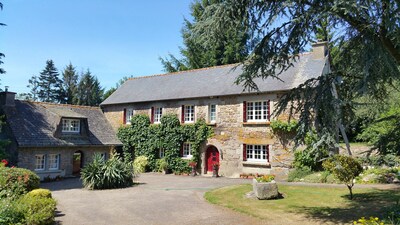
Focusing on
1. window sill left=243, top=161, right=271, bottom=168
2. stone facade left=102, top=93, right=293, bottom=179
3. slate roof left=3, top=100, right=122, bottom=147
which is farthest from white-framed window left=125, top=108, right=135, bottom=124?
window sill left=243, top=161, right=271, bottom=168

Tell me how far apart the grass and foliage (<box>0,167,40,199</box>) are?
265 inches

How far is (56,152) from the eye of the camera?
865 inches

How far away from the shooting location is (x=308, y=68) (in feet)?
66.7

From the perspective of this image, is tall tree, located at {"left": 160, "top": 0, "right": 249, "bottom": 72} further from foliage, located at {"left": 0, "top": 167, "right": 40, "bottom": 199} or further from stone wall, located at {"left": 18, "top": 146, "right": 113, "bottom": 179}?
foliage, located at {"left": 0, "top": 167, "right": 40, "bottom": 199}

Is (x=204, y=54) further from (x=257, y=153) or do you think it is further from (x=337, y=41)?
(x=337, y=41)

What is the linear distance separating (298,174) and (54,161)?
16.2 m

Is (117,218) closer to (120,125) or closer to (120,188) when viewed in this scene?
(120,188)

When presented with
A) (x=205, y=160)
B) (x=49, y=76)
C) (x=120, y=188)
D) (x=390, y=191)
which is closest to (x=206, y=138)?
(x=205, y=160)

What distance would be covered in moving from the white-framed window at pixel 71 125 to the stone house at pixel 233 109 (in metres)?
4.77

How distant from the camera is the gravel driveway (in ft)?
32.3

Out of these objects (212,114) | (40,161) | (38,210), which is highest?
(212,114)

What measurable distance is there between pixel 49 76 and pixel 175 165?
Answer: 42510 mm

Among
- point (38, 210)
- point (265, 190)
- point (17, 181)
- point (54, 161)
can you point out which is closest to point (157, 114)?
point (54, 161)

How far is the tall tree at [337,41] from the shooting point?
23.6 feet
